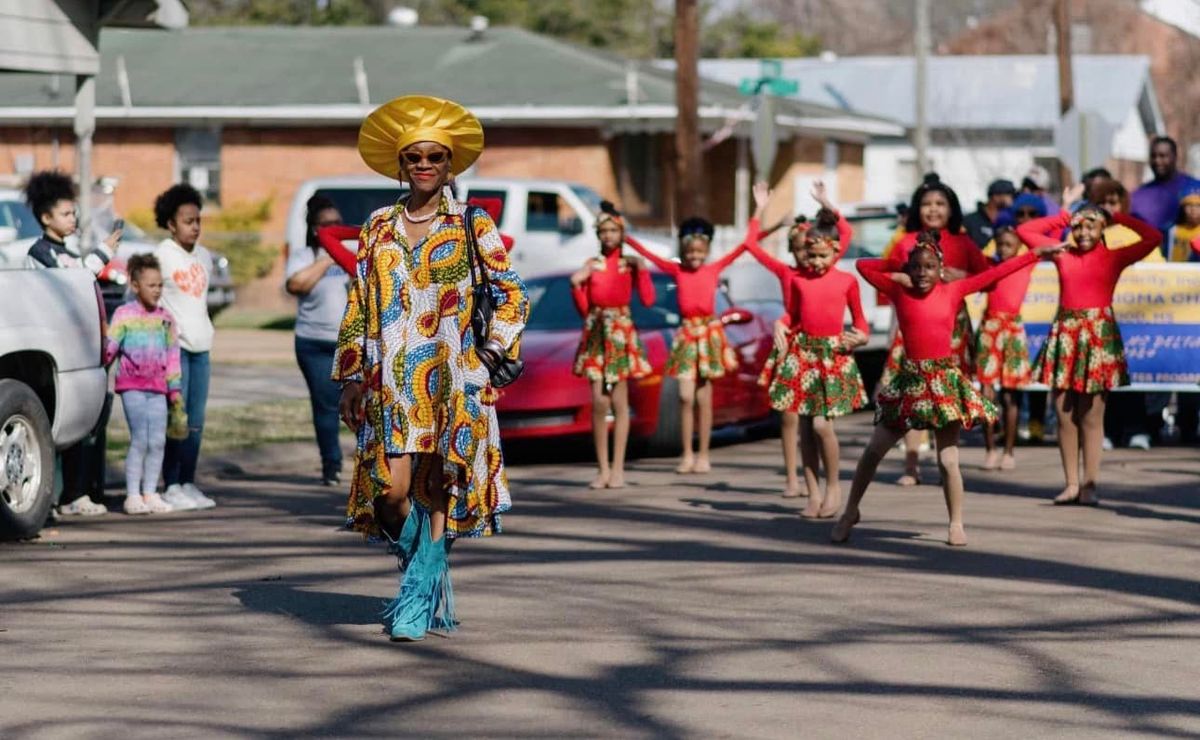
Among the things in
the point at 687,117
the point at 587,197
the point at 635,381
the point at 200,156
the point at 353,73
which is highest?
the point at 353,73

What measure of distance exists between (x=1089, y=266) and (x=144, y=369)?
5.43 meters

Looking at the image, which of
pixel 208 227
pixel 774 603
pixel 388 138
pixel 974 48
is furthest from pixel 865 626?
pixel 974 48

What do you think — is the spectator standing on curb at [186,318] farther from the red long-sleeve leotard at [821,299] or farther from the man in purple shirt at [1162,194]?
the man in purple shirt at [1162,194]

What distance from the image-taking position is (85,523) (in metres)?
12.3

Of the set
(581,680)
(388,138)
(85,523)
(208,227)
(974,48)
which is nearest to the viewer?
(581,680)

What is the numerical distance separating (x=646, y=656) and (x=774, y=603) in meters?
1.41

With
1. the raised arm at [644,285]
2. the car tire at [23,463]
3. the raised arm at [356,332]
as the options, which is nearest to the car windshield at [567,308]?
the raised arm at [644,285]

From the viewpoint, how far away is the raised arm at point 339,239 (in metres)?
9.88

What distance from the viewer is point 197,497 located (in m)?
13.2

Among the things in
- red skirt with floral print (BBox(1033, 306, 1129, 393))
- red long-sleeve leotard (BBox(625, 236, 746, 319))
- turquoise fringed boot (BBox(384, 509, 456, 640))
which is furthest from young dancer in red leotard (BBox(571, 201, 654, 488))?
turquoise fringed boot (BBox(384, 509, 456, 640))

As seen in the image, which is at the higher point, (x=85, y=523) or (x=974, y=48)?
(x=974, y=48)

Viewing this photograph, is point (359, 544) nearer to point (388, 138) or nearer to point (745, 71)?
point (388, 138)

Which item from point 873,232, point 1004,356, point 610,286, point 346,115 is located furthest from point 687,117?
point 610,286

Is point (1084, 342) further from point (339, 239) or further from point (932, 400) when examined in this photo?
point (339, 239)
